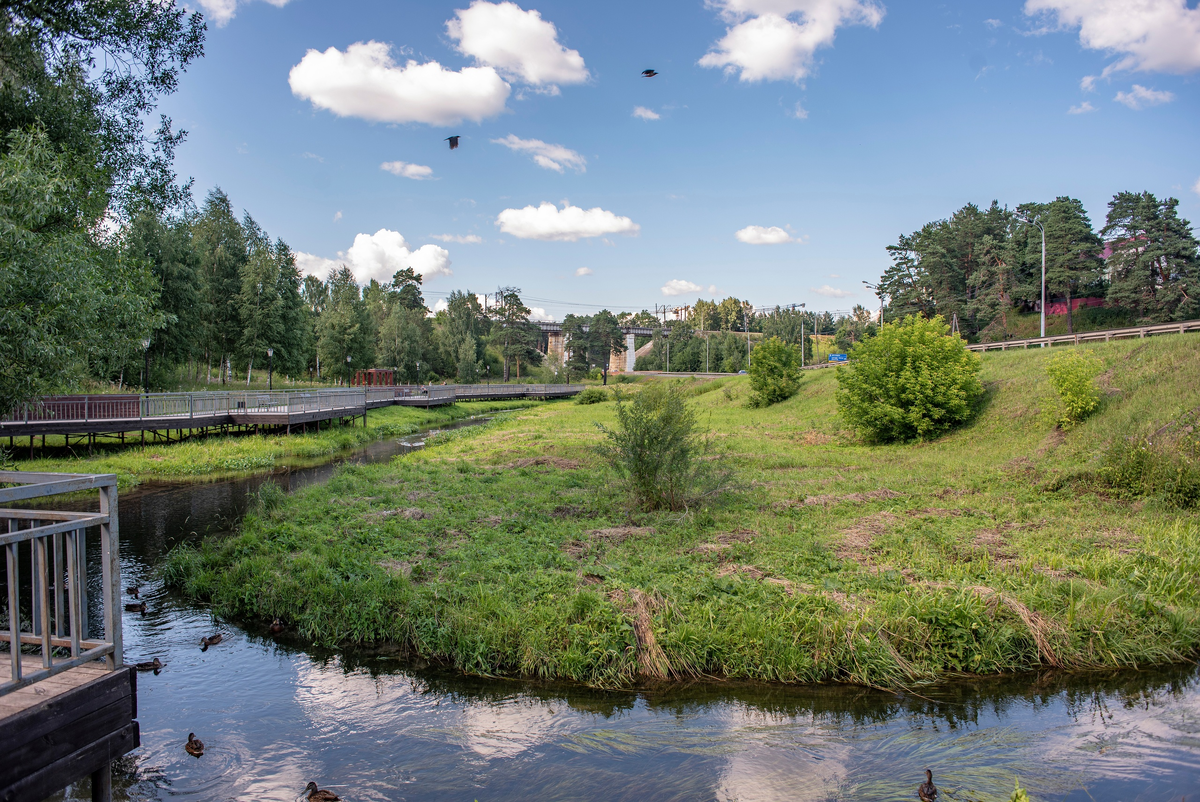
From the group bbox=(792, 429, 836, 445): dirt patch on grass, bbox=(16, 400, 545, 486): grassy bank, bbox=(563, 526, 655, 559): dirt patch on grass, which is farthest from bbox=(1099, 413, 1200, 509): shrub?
bbox=(16, 400, 545, 486): grassy bank

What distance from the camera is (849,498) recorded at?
41.4 ft

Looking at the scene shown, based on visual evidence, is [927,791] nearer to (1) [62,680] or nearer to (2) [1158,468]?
(1) [62,680]

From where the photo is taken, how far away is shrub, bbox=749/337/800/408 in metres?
34.9

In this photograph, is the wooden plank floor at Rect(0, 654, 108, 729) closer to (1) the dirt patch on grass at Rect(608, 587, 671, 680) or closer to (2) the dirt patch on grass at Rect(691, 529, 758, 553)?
(1) the dirt patch on grass at Rect(608, 587, 671, 680)

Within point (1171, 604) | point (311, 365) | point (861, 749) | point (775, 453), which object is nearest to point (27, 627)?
point (861, 749)

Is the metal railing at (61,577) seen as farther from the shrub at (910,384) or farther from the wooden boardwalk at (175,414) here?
the shrub at (910,384)

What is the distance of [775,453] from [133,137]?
18.9 m

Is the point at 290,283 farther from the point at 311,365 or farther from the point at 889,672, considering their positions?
the point at 889,672

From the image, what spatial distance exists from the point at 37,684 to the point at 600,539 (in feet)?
24.0

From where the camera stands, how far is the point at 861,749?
5461 millimetres

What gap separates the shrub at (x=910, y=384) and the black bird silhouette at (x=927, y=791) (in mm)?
17305

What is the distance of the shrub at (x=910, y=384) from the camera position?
20.5m

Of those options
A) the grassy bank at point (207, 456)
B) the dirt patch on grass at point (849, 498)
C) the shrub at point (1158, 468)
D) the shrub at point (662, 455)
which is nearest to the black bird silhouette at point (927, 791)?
the shrub at point (662, 455)

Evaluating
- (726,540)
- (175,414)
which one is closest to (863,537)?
(726,540)
